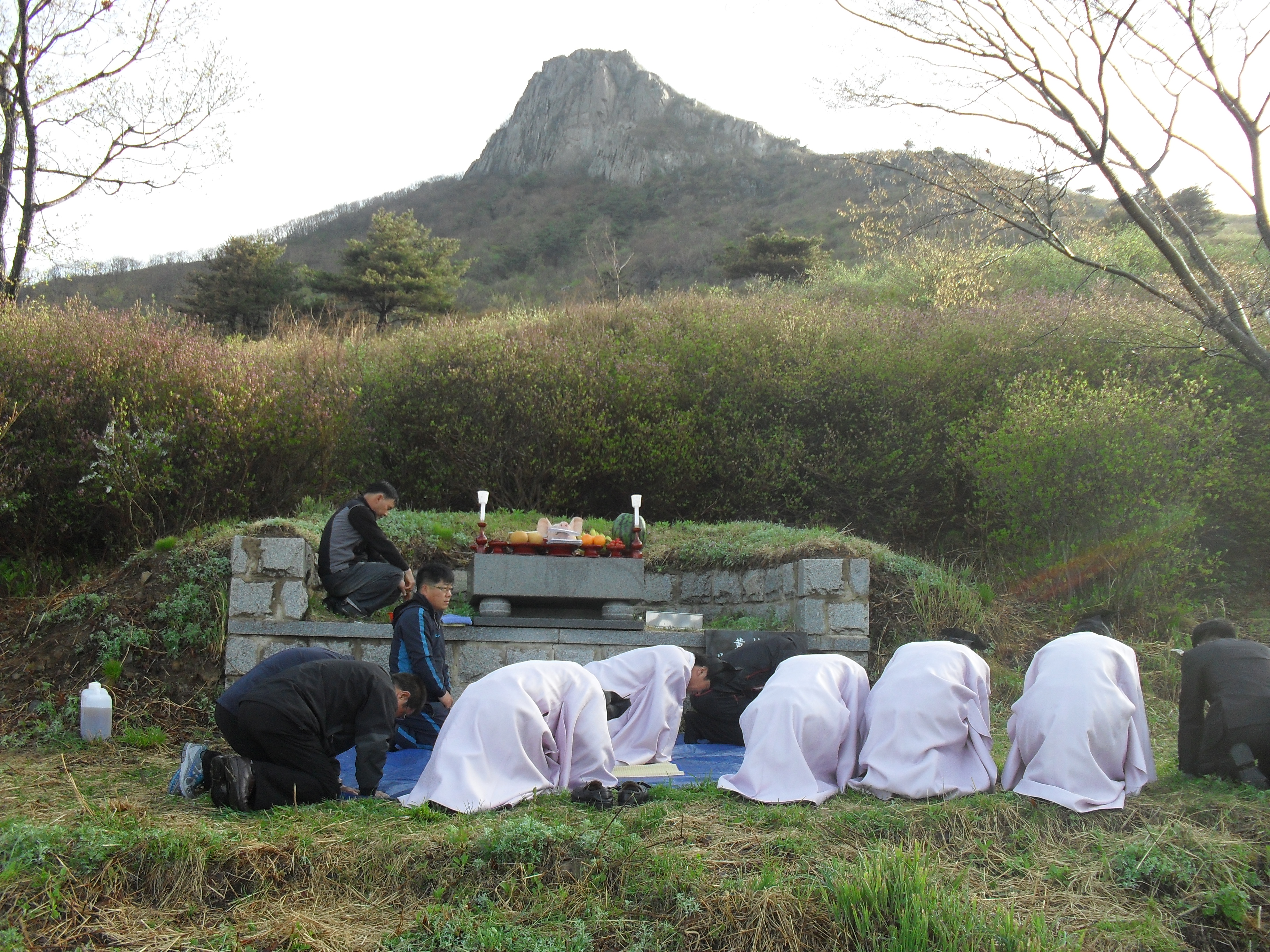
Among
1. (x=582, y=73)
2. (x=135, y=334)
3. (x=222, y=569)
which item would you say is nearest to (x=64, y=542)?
(x=135, y=334)

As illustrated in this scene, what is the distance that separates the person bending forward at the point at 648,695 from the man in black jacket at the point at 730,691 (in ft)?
1.38

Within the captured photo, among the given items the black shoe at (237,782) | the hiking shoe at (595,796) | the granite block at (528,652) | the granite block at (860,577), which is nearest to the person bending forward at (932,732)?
the hiking shoe at (595,796)

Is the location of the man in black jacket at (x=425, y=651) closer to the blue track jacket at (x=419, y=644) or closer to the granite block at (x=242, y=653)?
the blue track jacket at (x=419, y=644)

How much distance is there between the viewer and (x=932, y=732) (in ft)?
16.9

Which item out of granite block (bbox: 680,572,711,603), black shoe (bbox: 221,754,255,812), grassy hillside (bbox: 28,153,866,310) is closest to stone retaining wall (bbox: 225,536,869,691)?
granite block (bbox: 680,572,711,603)

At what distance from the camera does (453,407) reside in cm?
1177

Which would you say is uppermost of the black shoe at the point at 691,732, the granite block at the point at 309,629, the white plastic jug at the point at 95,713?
the granite block at the point at 309,629

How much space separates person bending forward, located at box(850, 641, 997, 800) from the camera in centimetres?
508

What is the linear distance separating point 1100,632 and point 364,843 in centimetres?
446

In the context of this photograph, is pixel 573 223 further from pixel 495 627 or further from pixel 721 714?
pixel 721 714

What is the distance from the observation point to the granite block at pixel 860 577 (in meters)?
7.91

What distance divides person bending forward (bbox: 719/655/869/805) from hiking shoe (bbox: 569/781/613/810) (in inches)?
28.3

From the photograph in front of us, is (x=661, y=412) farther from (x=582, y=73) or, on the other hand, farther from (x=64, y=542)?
(x=582, y=73)

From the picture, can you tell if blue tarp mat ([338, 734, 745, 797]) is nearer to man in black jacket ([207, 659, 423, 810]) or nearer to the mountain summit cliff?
man in black jacket ([207, 659, 423, 810])
